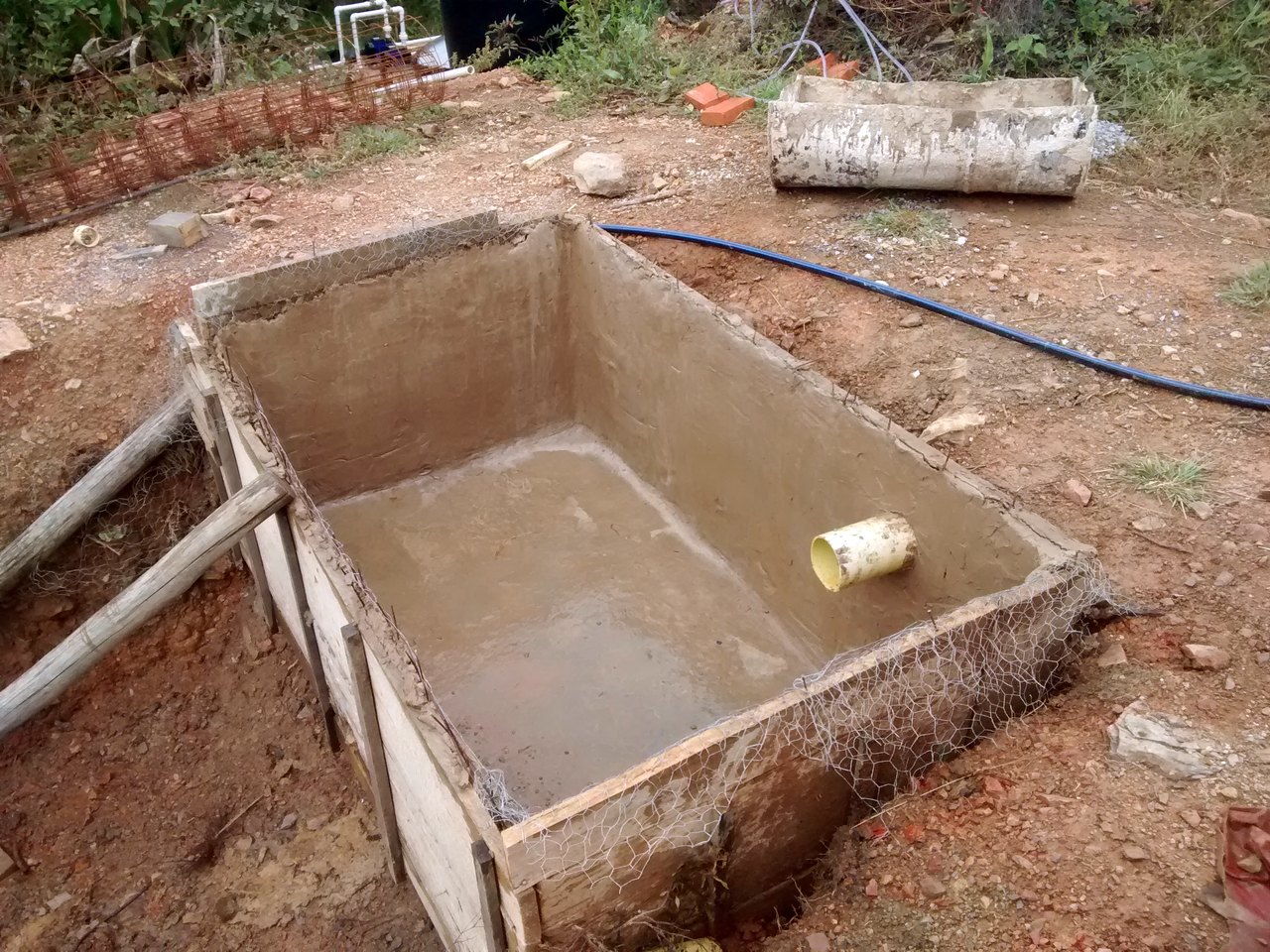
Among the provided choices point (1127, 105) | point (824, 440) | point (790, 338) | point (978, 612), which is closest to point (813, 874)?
point (978, 612)

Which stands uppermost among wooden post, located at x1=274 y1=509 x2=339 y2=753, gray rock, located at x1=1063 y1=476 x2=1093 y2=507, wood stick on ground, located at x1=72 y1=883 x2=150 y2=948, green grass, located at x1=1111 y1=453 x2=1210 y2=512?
green grass, located at x1=1111 y1=453 x2=1210 y2=512

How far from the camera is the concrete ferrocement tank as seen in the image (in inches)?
185

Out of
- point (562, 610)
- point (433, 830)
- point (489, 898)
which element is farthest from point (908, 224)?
point (489, 898)

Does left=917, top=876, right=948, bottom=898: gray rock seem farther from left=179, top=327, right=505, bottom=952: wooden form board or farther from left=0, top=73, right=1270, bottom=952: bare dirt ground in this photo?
left=179, top=327, right=505, bottom=952: wooden form board

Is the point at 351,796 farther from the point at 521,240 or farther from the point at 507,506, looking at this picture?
the point at 521,240

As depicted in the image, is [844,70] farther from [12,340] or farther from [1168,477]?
[12,340]

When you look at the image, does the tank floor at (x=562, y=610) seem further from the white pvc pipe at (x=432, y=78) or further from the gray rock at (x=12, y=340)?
the white pvc pipe at (x=432, y=78)

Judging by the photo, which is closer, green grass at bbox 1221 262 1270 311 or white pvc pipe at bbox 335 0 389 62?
green grass at bbox 1221 262 1270 311

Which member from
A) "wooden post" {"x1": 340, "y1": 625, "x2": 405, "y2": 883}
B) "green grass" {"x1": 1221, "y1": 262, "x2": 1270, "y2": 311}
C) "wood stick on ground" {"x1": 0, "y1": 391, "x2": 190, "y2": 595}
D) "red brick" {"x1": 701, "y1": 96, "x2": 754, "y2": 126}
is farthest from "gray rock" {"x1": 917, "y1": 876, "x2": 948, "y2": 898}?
"red brick" {"x1": 701, "y1": 96, "x2": 754, "y2": 126}

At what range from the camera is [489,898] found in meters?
2.37

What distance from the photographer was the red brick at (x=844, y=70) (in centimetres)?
632

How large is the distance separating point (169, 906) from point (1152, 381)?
414 cm

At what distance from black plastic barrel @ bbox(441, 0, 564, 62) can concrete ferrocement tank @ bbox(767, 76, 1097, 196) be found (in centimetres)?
399

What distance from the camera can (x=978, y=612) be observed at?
2674 mm
